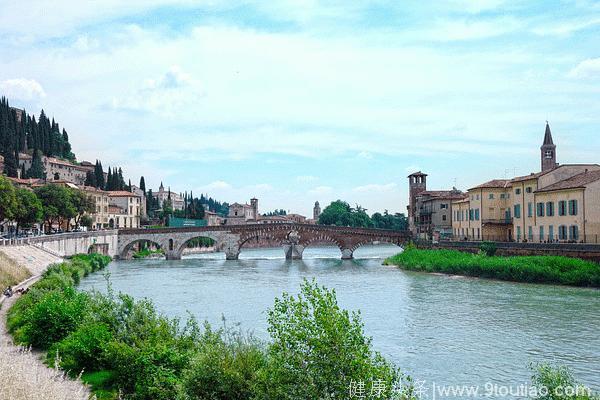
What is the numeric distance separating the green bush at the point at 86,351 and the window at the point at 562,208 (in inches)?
1179

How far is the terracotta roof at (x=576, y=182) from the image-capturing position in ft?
117

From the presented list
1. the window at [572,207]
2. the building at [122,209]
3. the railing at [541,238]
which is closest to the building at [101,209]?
the building at [122,209]

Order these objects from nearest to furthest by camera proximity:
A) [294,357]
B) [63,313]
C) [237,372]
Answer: [294,357] → [237,372] → [63,313]

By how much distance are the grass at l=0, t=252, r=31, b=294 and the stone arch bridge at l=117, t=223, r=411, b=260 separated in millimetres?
33896

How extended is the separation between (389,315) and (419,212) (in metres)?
47.3

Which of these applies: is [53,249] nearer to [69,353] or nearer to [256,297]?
[256,297]

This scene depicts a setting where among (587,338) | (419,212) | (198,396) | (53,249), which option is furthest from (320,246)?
(198,396)

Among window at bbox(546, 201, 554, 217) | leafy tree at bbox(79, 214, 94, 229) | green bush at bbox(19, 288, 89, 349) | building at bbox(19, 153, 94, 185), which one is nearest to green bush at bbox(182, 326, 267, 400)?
green bush at bbox(19, 288, 89, 349)

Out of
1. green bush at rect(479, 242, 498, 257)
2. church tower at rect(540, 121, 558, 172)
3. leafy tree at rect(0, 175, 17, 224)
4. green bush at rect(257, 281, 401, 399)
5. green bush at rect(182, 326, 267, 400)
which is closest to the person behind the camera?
green bush at rect(257, 281, 401, 399)

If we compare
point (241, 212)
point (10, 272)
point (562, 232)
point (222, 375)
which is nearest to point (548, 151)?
point (562, 232)

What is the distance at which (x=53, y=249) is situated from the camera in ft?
170

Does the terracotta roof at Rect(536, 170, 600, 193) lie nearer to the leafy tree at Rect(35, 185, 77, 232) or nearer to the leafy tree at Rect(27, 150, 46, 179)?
the leafy tree at Rect(35, 185, 77, 232)

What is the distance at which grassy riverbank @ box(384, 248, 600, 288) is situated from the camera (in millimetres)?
32562

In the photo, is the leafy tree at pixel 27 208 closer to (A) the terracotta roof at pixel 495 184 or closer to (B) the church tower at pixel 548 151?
(A) the terracotta roof at pixel 495 184
